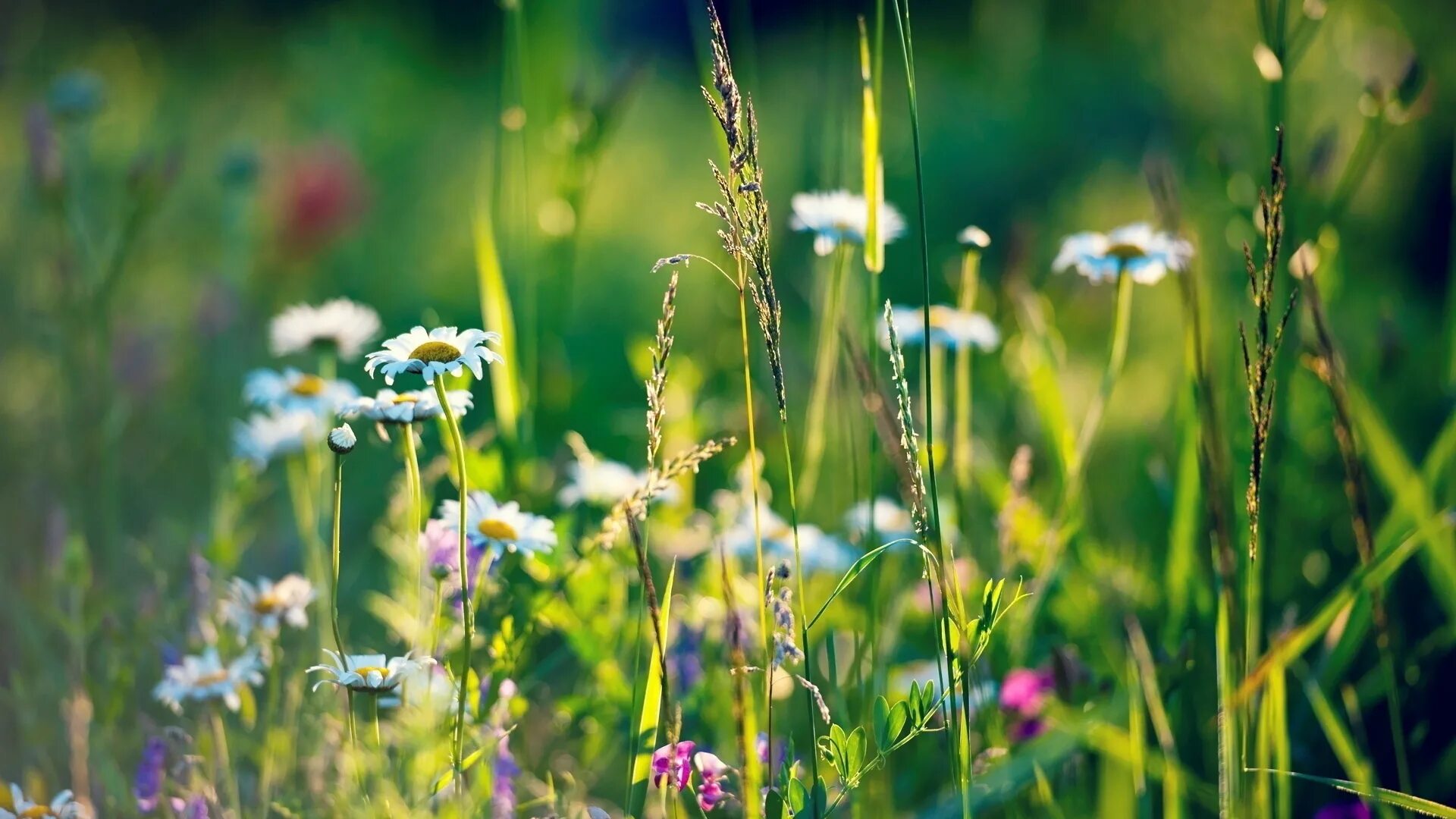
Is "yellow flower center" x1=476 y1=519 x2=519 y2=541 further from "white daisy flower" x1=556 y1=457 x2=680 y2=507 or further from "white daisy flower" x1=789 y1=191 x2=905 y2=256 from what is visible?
"white daisy flower" x1=789 y1=191 x2=905 y2=256

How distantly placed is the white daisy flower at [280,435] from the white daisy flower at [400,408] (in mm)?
319

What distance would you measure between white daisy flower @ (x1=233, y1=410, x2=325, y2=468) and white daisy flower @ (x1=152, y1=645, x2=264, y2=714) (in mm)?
216

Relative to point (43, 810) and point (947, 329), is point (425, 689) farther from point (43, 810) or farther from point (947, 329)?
point (947, 329)

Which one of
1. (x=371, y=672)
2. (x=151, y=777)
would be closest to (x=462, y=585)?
(x=371, y=672)

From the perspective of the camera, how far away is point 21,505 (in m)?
1.51

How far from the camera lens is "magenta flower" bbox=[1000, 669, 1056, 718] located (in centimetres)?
94

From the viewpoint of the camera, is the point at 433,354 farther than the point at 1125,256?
No

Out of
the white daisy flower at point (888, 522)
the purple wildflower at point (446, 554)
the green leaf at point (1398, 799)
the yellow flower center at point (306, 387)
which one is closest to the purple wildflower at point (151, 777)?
the purple wildflower at point (446, 554)

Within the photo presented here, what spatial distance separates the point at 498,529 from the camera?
777mm

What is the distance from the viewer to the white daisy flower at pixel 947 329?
3.33ft

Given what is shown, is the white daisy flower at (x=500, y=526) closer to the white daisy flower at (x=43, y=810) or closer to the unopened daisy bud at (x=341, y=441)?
the unopened daisy bud at (x=341, y=441)

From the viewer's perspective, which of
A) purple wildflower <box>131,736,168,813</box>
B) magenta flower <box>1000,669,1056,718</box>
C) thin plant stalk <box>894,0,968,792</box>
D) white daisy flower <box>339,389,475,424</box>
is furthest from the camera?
magenta flower <box>1000,669,1056,718</box>

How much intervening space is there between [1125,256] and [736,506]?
374mm

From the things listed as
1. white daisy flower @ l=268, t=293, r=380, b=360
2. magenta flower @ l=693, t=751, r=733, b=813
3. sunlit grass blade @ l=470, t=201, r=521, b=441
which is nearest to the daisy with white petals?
white daisy flower @ l=268, t=293, r=380, b=360
